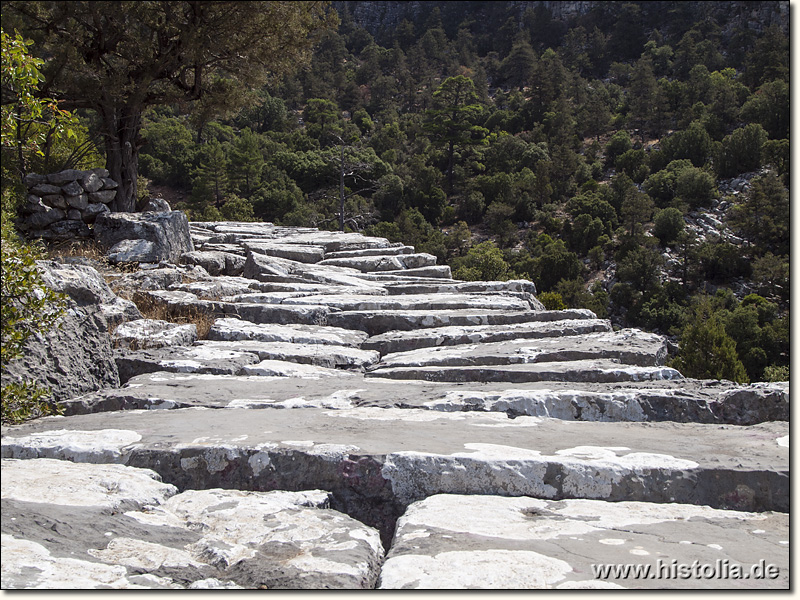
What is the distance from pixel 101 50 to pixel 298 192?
41221mm

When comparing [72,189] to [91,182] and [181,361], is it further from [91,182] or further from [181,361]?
[181,361]

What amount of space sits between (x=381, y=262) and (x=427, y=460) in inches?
239

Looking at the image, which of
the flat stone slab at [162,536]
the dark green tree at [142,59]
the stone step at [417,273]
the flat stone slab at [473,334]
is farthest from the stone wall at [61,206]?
the flat stone slab at [162,536]

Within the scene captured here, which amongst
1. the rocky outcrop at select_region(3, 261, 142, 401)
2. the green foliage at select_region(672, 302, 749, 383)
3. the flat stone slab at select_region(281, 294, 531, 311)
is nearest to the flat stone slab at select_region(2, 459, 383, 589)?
the rocky outcrop at select_region(3, 261, 142, 401)

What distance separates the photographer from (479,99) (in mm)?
71125

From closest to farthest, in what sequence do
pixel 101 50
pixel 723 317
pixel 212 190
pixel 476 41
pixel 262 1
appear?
pixel 262 1 → pixel 101 50 → pixel 723 317 → pixel 212 190 → pixel 476 41

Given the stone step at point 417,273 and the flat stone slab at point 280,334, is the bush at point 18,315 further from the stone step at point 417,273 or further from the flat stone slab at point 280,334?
the stone step at point 417,273

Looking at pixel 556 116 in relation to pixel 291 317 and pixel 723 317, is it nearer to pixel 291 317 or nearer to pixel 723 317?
pixel 723 317

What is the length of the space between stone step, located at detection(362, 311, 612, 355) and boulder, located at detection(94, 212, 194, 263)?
2.55 metres

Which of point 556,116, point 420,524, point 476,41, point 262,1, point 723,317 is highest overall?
point 476,41

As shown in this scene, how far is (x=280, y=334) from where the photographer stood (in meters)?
4.45

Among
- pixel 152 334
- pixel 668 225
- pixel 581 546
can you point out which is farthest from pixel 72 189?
pixel 668 225

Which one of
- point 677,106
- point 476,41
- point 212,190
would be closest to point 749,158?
→ point 677,106

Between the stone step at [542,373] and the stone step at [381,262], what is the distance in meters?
4.32
